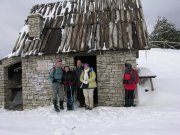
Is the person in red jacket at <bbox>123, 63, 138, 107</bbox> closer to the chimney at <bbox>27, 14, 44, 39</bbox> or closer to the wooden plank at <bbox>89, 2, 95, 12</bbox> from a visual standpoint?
the wooden plank at <bbox>89, 2, 95, 12</bbox>

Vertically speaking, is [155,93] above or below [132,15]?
below

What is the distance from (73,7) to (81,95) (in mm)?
4471

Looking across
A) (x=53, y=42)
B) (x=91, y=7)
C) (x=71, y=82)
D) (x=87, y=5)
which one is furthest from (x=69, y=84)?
(x=87, y=5)

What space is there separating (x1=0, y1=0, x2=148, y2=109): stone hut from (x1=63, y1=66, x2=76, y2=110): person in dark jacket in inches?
44.7

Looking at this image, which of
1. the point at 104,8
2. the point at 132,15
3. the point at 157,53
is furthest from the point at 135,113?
the point at 157,53

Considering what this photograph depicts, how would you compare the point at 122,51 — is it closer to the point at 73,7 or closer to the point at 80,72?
the point at 80,72

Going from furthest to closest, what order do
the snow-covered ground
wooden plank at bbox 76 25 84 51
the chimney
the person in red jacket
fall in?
the chimney
wooden plank at bbox 76 25 84 51
the person in red jacket
the snow-covered ground

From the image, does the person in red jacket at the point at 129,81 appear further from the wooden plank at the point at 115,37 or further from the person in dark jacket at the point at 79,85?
the person in dark jacket at the point at 79,85

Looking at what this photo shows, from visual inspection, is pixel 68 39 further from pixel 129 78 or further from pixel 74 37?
pixel 129 78

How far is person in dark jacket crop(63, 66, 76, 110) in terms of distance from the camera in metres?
9.43

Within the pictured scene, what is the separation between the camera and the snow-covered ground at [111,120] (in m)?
6.34

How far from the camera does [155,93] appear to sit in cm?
1154

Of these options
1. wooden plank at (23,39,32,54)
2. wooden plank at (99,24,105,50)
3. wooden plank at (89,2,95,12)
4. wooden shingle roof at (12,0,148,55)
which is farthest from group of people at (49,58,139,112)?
wooden plank at (89,2,95,12)

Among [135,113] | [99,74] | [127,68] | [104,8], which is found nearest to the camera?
[135,113]
